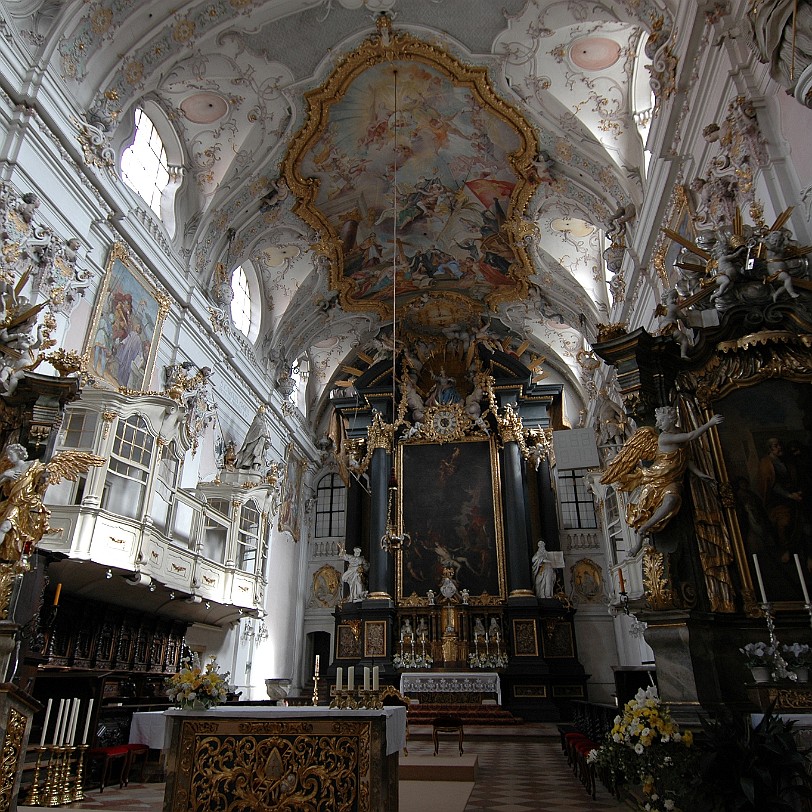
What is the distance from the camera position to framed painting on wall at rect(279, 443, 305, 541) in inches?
734

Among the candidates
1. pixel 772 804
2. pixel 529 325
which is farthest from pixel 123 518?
pixel 529 325

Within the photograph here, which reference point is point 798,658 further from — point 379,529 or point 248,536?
point 379,529

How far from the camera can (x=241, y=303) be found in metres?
16.9

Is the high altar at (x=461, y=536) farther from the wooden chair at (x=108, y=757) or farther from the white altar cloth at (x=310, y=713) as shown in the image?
the white altar cloth at (x=310, y=713)

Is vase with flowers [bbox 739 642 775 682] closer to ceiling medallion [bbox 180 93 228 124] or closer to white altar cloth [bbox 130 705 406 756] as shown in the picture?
white altar cloth [bbox 130 705 406 756]

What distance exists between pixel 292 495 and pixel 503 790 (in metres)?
13.7

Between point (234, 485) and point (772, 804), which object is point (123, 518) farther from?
point (772, 804)

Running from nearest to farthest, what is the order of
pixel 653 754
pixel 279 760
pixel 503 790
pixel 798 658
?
pixel 653 754 → pixel 279 760 → pixel 798 658 → pixel 503 790

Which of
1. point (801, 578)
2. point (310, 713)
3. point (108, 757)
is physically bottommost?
point (108, 757)

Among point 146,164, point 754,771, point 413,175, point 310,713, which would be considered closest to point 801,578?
point 754,771

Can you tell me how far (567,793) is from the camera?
21.7 feet

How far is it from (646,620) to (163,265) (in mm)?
10397

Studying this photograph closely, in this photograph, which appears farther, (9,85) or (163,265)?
(163,265)

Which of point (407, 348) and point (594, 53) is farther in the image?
point (407, 348)
